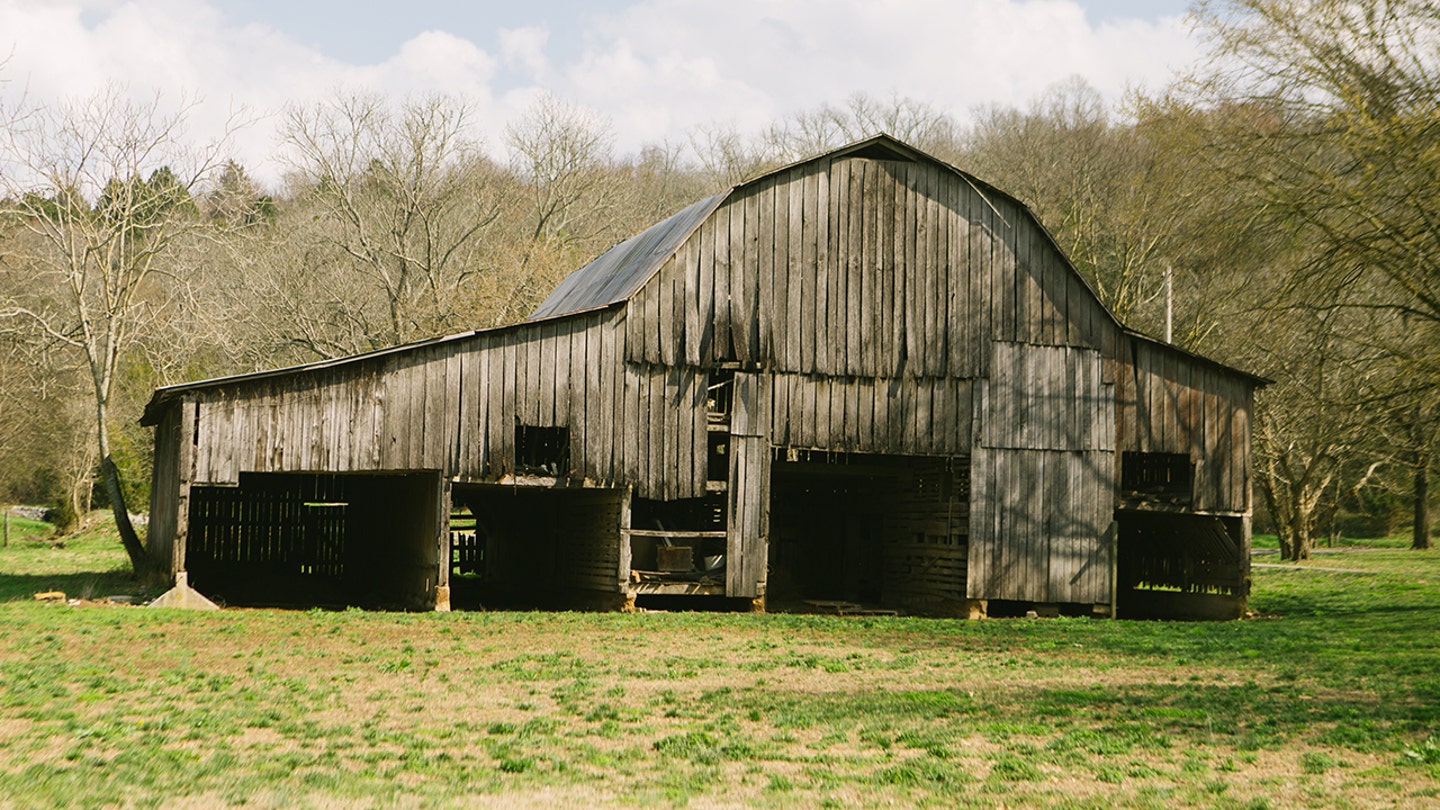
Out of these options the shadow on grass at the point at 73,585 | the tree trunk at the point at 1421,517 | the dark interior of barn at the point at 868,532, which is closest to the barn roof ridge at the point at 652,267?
the shadow on grass at the point at 73,585

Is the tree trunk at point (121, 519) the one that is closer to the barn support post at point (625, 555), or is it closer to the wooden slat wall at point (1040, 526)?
the barn support post at point (625, 555)

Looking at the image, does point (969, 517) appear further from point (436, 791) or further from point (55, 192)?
point (55, 192)

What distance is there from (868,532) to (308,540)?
1264 centimetres

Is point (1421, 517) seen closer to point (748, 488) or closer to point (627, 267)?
point (748, 488)

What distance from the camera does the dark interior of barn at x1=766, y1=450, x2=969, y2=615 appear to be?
25375 millimetres

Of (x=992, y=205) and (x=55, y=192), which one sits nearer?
(x=992, y=205)

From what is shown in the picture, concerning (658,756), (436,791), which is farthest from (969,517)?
(436,791)

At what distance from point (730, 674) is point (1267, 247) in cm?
1424

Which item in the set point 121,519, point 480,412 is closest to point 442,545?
point 480,412

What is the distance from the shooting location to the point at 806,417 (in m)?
23.7

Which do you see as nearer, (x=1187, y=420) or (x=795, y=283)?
(x=795, y=283)

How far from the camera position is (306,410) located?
20688 mm

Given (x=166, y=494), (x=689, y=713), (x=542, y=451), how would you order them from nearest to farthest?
(x=689, y=713)
(x=542, y=451)
(x=166, y=494)

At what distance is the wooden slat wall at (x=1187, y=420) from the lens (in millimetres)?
24719
